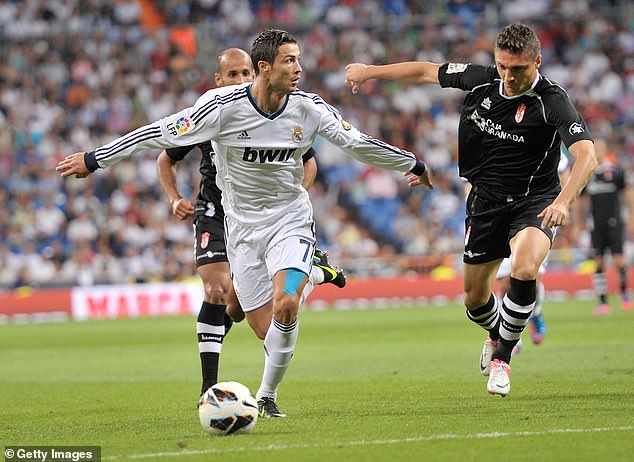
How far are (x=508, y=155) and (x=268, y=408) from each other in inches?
109

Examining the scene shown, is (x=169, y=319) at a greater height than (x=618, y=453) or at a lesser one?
lesser

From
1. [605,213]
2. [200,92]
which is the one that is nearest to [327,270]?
Result: [605,213]

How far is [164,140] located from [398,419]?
250 cm

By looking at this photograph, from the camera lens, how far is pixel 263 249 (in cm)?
819

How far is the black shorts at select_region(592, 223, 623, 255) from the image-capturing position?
19.0 meters

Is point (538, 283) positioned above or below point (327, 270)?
below

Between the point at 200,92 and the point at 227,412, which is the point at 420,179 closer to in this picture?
the point at 227,412

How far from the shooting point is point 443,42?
30.9 metres

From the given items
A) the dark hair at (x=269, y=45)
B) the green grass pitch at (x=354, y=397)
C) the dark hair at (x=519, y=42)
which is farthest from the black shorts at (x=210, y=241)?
the dark hair at (x=519, y=42)

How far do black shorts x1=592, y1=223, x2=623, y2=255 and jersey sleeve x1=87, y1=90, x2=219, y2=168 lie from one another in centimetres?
1245

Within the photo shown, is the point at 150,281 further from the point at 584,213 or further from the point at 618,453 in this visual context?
the point at 618,453

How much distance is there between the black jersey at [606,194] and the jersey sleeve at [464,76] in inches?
405

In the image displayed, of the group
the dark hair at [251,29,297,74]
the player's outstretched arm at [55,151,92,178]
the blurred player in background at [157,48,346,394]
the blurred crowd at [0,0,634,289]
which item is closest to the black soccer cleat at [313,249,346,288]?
the blurred player in background at [157,48,346,394]

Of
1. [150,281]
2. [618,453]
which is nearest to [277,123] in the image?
[618,453]
